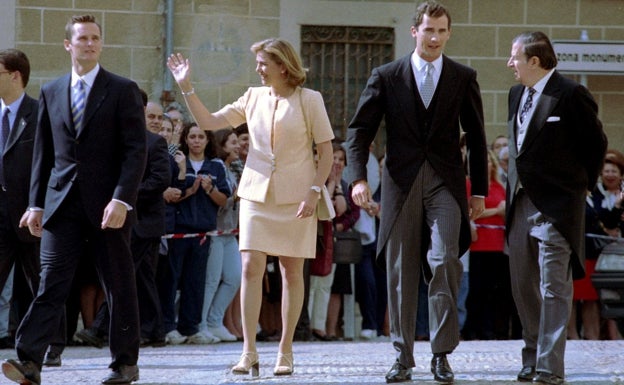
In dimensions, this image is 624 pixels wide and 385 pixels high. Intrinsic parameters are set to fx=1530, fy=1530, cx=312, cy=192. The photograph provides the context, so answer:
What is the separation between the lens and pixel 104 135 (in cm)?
842

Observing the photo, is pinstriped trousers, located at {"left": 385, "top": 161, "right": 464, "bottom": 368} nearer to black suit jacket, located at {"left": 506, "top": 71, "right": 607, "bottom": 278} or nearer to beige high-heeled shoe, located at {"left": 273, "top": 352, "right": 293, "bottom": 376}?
black suit jacket, located at {"left": 506, "top": 71, "right": 607, "bottom": 278}

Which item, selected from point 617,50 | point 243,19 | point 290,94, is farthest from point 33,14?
point 290,94

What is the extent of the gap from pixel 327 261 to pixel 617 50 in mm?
4466

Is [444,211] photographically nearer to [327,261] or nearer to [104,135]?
[104,135]

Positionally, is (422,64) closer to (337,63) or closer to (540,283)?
(540,283)

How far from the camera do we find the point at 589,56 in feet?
52.4

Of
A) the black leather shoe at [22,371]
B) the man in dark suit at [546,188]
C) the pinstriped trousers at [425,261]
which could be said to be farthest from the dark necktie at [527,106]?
the black leather shoe at [22,371]

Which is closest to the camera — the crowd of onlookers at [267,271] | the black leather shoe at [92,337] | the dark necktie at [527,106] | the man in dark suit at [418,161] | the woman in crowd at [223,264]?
the man in dark suit at [418,161]

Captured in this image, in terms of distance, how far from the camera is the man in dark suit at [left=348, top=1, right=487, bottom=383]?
8.64 metres

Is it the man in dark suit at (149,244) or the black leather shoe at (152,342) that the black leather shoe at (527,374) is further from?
the black leather shoe at (152,342)

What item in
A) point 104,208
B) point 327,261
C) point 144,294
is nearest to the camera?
point 104,208

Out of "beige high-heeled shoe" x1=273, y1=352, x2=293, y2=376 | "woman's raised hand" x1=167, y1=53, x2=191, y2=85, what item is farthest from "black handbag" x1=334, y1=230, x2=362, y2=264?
"woman's raised hand" x1=167, y1=53, x2=191, y2=85

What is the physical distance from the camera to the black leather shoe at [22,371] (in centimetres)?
802

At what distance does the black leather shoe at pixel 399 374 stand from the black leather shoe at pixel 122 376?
55.7 inches
